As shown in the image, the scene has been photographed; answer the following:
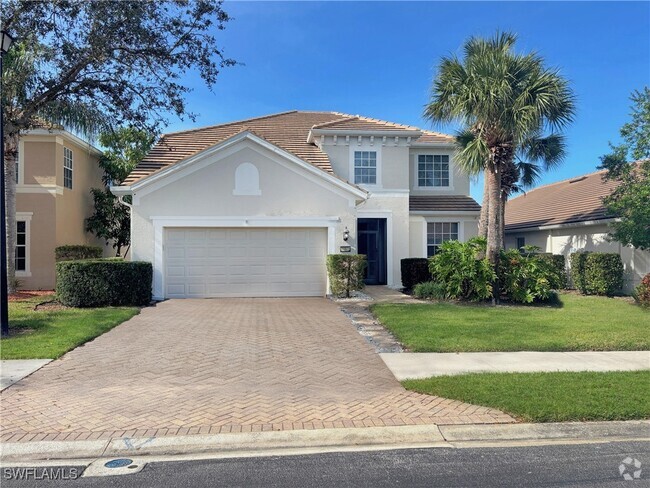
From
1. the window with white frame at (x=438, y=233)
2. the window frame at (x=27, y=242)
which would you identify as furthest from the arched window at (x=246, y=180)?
the window frame at (x=27, y=242)

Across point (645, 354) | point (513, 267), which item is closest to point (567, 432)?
point (645, 354)

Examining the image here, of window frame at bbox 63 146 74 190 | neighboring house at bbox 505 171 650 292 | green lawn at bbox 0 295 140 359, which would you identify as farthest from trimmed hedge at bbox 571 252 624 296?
window frame at bbox 63 146 74 190

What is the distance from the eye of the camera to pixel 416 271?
16875 mm

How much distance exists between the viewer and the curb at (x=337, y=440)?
14.8 feet

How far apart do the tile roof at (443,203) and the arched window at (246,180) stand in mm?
6812

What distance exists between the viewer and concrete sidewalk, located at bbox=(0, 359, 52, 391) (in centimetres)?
647

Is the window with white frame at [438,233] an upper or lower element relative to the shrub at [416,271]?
upper

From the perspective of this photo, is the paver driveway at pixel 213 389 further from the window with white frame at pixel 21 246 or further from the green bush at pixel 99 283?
the window with white frame at pixel 21 246

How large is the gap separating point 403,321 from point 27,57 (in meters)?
11.2

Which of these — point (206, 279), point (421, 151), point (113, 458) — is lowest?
point (113, 458)

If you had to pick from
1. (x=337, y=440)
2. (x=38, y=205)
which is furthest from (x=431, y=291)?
(x=38, y=205)

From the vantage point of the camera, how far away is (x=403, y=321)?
34.2ft

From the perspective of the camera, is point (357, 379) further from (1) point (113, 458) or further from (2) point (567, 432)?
(1) point (113, 458)

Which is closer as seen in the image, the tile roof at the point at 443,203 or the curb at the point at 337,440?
the curb at the point at 337,440
